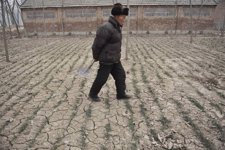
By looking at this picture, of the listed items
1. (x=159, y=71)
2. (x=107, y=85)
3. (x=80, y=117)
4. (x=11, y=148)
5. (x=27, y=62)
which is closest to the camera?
(x=11, y=148)

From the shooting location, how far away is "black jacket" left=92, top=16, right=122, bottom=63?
345 centimetres

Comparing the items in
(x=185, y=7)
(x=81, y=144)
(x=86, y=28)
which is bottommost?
(x=81, y=144)

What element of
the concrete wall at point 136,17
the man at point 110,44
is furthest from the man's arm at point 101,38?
the concrete wall at point 136,17

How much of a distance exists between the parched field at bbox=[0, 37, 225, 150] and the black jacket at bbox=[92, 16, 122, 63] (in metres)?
1.00

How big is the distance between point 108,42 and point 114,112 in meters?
1.28

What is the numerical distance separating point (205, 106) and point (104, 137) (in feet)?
7.11

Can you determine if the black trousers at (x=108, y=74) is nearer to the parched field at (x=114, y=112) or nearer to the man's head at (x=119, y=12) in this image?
the parched field at (x=114, y=112)

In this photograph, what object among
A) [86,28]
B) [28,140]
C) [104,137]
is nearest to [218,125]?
[104,137]

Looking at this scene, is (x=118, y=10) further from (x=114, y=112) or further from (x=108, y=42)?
(x=114, y=112)

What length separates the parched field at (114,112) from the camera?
2904 millimetres

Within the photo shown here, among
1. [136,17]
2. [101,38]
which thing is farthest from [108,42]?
[136,17]

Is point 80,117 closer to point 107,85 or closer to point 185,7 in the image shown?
point 107,85

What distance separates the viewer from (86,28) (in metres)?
23.3

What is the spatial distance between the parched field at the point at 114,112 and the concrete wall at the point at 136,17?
696 inches
